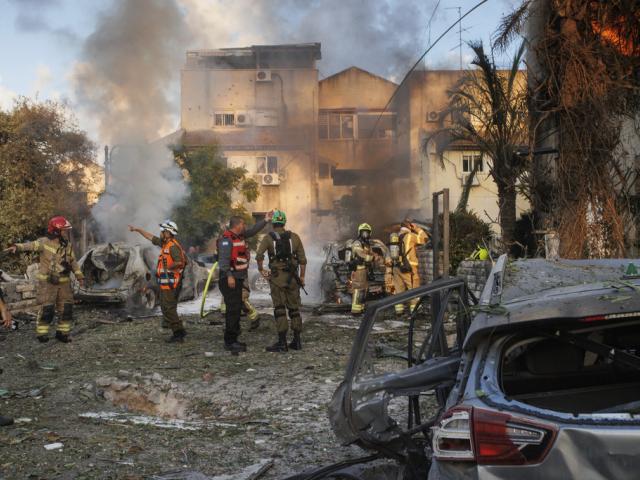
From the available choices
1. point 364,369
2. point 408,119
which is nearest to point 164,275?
point 364,369

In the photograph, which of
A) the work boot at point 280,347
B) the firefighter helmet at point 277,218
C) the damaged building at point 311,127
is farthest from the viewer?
the damaged building at point 311,127

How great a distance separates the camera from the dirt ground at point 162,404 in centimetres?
482

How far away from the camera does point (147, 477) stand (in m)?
4.48

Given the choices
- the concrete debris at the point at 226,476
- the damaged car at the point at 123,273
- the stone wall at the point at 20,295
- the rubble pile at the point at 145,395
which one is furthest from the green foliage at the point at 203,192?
the concrete debris at the point at 226,476

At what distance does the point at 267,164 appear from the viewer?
1642 inches

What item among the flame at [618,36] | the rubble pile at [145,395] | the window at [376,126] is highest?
the window at [376,126]

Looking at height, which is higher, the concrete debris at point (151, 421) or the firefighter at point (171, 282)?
the firefighter at point (171, 282)

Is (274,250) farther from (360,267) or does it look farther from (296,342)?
(360,267)

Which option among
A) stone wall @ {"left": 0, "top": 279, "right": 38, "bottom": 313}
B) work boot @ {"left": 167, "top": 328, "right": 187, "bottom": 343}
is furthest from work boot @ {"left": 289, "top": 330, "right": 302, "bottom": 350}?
stone wall @ {"left": 0, "top": 279, "right": 38, "bottom": 313}

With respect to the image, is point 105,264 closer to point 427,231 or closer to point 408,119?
point 427,231

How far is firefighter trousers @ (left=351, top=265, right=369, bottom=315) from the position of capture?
1323 centimetres

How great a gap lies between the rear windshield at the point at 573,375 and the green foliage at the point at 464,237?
487 inches

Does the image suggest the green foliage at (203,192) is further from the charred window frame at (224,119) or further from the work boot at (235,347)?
the work boot at (235,347)

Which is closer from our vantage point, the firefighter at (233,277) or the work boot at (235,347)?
the work boot at (235,347)
